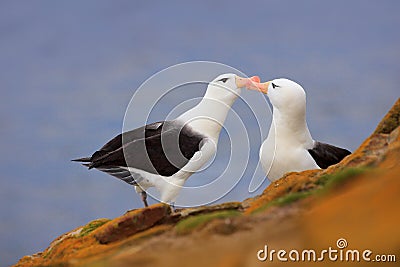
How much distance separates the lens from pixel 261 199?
9211mm

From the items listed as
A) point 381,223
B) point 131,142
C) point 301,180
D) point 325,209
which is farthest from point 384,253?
point 131,142

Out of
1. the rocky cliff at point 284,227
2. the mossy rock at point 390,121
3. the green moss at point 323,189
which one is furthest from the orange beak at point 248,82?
the green moss at point 323,189

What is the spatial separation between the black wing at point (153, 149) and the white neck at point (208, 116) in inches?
9.3

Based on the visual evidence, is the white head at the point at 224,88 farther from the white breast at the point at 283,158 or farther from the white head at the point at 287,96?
the white breast at the point at 283,158

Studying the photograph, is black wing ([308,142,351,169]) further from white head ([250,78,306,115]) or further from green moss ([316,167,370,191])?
green moss ([316,167,370,191])

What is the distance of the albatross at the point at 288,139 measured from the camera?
11.5 metres

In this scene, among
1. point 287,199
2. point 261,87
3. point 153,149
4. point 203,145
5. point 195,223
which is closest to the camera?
point 195,223

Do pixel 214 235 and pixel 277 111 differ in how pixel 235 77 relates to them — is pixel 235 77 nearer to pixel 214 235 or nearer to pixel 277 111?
pixel 277 111

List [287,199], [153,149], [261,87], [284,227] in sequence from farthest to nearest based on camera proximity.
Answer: [261,87] < [153,149] < [287,199] < [284,227]

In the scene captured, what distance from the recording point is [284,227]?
7.03 m

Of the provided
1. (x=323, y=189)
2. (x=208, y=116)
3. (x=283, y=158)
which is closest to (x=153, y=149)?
(x=208, y=116)

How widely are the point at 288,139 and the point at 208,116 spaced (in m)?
1.51

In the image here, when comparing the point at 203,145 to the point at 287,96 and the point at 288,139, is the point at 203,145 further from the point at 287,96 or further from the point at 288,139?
the point at 287,96

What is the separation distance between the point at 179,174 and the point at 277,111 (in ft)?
7.34
